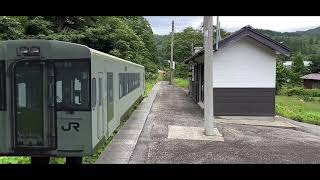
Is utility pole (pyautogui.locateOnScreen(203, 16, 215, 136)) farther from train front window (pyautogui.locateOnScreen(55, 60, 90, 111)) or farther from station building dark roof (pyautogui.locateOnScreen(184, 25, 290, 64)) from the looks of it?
train front window (pyautogui.locateOnScreen(55, 60, 90, 111))

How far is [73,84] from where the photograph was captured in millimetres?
6129

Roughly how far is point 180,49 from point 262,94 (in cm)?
3757

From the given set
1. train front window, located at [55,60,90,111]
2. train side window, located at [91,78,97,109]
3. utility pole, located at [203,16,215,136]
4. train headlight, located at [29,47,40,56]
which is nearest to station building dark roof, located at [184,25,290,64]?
utility pole, located at [203,16,215,136]

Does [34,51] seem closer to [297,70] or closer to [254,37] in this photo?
[254,37]

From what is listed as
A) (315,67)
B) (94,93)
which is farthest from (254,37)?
(315,67)

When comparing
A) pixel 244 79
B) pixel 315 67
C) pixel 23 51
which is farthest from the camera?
pixel 315 67

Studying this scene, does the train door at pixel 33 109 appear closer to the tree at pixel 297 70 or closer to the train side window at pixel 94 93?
the train side window at pixel 94 93

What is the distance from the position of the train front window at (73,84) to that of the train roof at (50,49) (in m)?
0.11

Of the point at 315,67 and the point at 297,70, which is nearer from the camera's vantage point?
the point at 297,70

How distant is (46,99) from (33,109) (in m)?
0.23

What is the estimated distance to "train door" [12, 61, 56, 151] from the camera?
5.97 metres

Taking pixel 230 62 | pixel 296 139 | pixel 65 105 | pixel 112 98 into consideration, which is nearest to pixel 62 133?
pixel 65 105

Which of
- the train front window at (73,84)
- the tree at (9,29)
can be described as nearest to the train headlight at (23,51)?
the train front window at (73,84)

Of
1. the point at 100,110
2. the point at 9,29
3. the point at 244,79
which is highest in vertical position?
the point at 9,29
